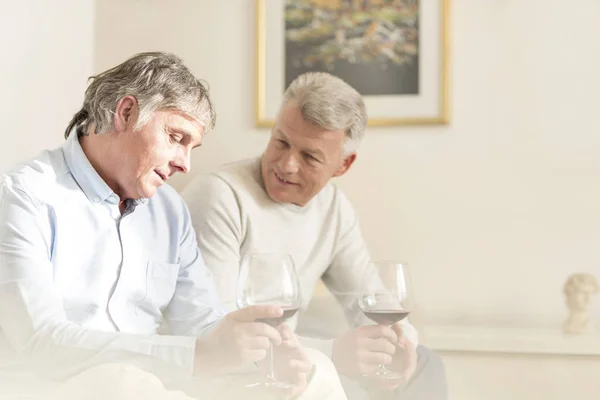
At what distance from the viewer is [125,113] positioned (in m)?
1.44

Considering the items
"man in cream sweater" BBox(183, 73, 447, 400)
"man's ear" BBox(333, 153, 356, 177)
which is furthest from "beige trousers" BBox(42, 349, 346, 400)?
"man's ear" BBox(333, 153, 356, 177)

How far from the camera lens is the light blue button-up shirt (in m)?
1.18

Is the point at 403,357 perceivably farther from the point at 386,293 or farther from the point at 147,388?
the point at 147,388

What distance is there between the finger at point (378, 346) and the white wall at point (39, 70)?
4.48ft

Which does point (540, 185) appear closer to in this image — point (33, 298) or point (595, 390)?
point (595, 390)

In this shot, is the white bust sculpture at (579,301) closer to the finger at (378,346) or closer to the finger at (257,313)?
the finger at (378,346)

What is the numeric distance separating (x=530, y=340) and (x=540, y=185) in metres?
0.63

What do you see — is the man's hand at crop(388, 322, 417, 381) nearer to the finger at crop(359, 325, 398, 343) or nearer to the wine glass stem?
the finger at crop(359, 325, 398, 343)

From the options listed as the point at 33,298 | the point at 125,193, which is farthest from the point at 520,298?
the point at 33,298

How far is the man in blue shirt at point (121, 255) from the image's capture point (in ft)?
3.82

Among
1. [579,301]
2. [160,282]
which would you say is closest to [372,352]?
[160,282]

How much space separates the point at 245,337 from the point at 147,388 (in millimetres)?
157

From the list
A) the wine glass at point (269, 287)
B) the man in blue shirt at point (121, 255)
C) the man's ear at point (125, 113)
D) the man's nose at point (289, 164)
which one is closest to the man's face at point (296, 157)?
the man's nose at point (289, 164)

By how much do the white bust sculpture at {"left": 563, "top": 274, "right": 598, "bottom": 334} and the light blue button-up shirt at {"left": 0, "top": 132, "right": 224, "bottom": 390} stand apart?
4.32 feet
